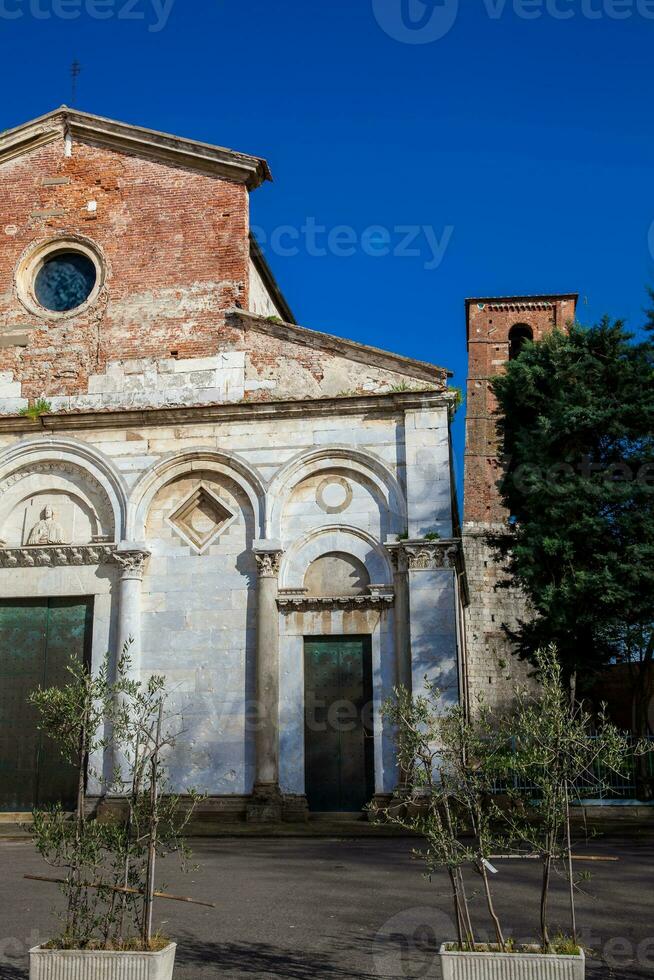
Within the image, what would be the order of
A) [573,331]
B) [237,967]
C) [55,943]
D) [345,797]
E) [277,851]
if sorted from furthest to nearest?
[573,331] → [345,797] → [277,851] → [237,967] → [55,943]

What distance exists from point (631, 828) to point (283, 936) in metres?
8.32

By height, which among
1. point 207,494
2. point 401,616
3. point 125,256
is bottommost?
point 401,616

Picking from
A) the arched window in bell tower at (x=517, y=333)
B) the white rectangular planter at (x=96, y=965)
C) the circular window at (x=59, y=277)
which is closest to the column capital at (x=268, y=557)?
the circular window at (x=59, y=277)

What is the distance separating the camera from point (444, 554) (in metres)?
15.9

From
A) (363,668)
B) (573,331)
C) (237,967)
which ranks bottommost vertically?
(237,967)

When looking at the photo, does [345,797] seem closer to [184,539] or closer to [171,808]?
[184,539]

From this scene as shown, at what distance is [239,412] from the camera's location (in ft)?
56.3

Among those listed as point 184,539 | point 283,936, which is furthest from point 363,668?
point 283,936

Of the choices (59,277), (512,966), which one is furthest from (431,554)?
(512,966)

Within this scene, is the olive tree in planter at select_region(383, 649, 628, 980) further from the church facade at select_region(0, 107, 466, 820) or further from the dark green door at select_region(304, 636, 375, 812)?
the dark green door at select_region(304, 636, 375, 812)

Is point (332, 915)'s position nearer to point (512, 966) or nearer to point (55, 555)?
point (512, 966)

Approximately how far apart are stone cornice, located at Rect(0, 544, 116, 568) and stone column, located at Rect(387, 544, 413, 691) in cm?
480

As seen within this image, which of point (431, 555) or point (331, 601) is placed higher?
point (431, 555)

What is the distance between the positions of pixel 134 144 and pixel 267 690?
10.7 metres
